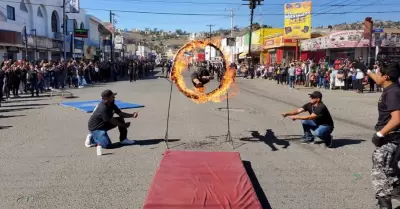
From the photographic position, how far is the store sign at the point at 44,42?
110 feet

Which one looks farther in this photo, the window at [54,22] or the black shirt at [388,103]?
the window at [54,22]

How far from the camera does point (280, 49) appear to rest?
4722 centimetres

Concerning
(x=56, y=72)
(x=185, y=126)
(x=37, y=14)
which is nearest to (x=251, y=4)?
(x=37, y=14)

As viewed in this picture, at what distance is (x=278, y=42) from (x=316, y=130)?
37.2 meters

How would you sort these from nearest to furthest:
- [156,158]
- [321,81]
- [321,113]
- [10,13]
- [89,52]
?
[156,158]
[321,113]
[321,81]
[10,13]
[89,52]

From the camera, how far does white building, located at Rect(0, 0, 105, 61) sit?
1136 inches

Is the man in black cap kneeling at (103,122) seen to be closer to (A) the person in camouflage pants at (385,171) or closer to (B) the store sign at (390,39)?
(A) the person in camouflage pants at (385,171)

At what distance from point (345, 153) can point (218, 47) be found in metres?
3.72

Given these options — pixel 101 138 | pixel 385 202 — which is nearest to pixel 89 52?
pixel 101 138

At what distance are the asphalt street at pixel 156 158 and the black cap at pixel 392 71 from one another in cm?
189

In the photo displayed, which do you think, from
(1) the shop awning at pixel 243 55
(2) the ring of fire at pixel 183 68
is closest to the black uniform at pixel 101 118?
(2) the ring of fire at pixel 183 68

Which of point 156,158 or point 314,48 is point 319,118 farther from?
point 314,48

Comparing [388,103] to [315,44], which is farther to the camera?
[315,44]

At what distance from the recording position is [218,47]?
9.54 meters
